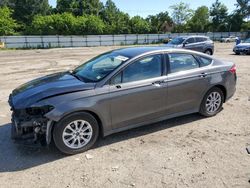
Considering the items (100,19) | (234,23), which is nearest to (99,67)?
(100,19)

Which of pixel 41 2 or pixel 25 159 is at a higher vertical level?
pixel 41 2

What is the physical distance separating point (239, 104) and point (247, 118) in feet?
3.16

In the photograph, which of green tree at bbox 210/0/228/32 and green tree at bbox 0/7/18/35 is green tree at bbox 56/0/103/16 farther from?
green tree at bbox 210/0/228/32

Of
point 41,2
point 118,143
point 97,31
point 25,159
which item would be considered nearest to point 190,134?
point 118,143

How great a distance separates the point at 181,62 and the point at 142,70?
37.3 inches

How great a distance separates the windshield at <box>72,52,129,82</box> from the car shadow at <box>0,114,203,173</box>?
3.66 ft

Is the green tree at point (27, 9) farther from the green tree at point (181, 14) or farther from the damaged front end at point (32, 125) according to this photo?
the damaged front end at point (32, 125)

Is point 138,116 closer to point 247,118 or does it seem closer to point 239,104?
point 247,118

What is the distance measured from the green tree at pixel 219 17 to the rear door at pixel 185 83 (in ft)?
222

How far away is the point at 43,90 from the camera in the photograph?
155 inches

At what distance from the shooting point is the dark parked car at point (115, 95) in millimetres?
3748

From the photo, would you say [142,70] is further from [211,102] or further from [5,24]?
[5,24]

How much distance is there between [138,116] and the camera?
4402 mm

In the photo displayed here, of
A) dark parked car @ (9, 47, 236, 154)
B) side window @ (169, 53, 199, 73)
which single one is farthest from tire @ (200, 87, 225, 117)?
side window @ (169, 53, 199, 73)
